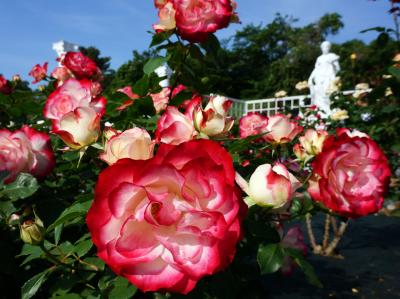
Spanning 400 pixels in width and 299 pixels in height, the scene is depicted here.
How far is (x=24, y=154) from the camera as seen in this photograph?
2.45ft

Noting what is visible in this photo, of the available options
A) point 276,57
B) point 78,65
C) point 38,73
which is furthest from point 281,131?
point 276,57

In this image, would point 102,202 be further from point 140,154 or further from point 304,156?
point 304,156

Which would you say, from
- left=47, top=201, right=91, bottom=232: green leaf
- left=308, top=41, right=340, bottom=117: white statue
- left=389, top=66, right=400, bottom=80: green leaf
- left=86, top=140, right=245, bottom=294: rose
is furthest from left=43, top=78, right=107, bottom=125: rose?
left=308, top=41, right=340, bottom=117: white statue

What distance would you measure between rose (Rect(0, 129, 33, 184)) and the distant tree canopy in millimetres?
11965

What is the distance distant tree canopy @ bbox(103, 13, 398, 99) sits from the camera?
53.8ft

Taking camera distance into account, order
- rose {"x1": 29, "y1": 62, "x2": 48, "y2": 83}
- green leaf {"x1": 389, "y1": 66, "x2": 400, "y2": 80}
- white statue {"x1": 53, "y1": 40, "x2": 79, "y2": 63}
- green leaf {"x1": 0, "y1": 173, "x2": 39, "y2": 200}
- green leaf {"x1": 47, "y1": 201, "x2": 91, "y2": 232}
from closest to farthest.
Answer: green leaf {"x1": 47, "y1": 201, "x2": 91, "y2": 232}, green leaf {"x1": 0, "y1": 173, "x2": 39, "y2": 200}, green leaf {"x1": 389, "y1": 66, "x2": 400, "y2": 80}, rose {"x1": 29, "y1": 62, "x2": 48, "y2": 83}, white statue {"x1": 53, "y1": 40, "x2": 79, "y2": 63}

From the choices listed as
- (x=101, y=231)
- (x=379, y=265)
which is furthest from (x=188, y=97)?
(x=379, y=265)

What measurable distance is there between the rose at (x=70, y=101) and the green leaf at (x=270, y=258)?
394mm

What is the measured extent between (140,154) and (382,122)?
268cm

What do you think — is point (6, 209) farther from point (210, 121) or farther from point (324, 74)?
point (324, 74)

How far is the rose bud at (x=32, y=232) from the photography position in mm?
529

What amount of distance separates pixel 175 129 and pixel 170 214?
0.18 m

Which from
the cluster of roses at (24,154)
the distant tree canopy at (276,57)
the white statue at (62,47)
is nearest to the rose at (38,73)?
the cluster of roses at (24,154)

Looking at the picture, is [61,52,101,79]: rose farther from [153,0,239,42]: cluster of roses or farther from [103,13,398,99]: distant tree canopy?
[103,13,398,99]: distant tree canopy
